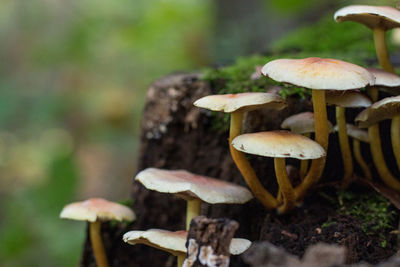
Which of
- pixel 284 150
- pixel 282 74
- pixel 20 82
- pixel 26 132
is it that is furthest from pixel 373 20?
pixel 20 82

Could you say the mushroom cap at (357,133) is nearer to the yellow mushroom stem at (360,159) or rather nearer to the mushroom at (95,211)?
the yellow mushroom stem at (360,159)

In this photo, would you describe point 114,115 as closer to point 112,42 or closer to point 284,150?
point 112,42

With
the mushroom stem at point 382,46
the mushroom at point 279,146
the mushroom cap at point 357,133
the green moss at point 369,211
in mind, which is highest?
the mushroom stem at point 382,46

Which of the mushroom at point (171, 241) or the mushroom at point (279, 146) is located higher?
the mushroom at point (279, 146)

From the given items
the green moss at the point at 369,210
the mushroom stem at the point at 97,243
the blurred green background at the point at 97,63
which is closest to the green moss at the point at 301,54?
the green moss at the point at 369,210

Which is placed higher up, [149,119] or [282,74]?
[282,74]

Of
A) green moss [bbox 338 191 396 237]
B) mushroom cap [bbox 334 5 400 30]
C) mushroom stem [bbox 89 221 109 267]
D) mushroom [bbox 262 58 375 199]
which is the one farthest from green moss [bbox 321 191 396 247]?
mushroom stem [bbox 89 221 109 267]

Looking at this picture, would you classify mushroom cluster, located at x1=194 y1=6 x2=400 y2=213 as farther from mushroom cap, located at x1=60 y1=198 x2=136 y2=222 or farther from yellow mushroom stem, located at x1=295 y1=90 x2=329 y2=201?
mushroom cap, located at x1=60 y1=198 x2=136 y2=222
